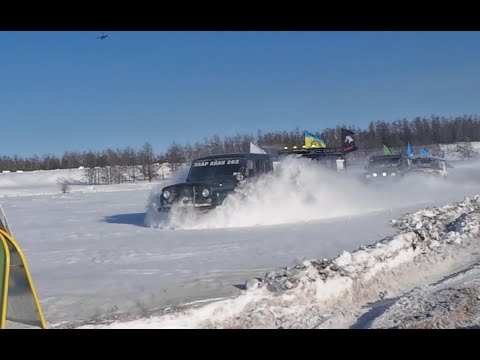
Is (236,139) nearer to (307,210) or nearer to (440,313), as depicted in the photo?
(307,210)

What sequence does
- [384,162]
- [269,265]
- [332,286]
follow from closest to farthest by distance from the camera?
[332,286], [269,265], [384,162]

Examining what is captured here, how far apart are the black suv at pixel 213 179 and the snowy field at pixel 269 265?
32cm

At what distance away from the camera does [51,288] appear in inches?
257

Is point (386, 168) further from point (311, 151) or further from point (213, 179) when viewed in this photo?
point (213, 179)

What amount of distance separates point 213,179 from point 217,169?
33cm

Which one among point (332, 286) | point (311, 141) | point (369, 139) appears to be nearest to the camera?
point (332, 286)

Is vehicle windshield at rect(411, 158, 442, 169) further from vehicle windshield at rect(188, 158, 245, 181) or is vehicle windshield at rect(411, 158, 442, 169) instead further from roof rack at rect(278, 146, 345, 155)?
vehicle windshield at rect(188, 158, 245, 181)

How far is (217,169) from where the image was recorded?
44.6 feet

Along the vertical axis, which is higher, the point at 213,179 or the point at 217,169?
the point at 217,169

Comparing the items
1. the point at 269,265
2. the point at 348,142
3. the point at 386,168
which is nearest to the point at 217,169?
the point at 269,265

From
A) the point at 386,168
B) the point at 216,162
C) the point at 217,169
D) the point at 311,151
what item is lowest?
the point at 386,168

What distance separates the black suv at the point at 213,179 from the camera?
12.4 m

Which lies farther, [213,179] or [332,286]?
[213,179]
